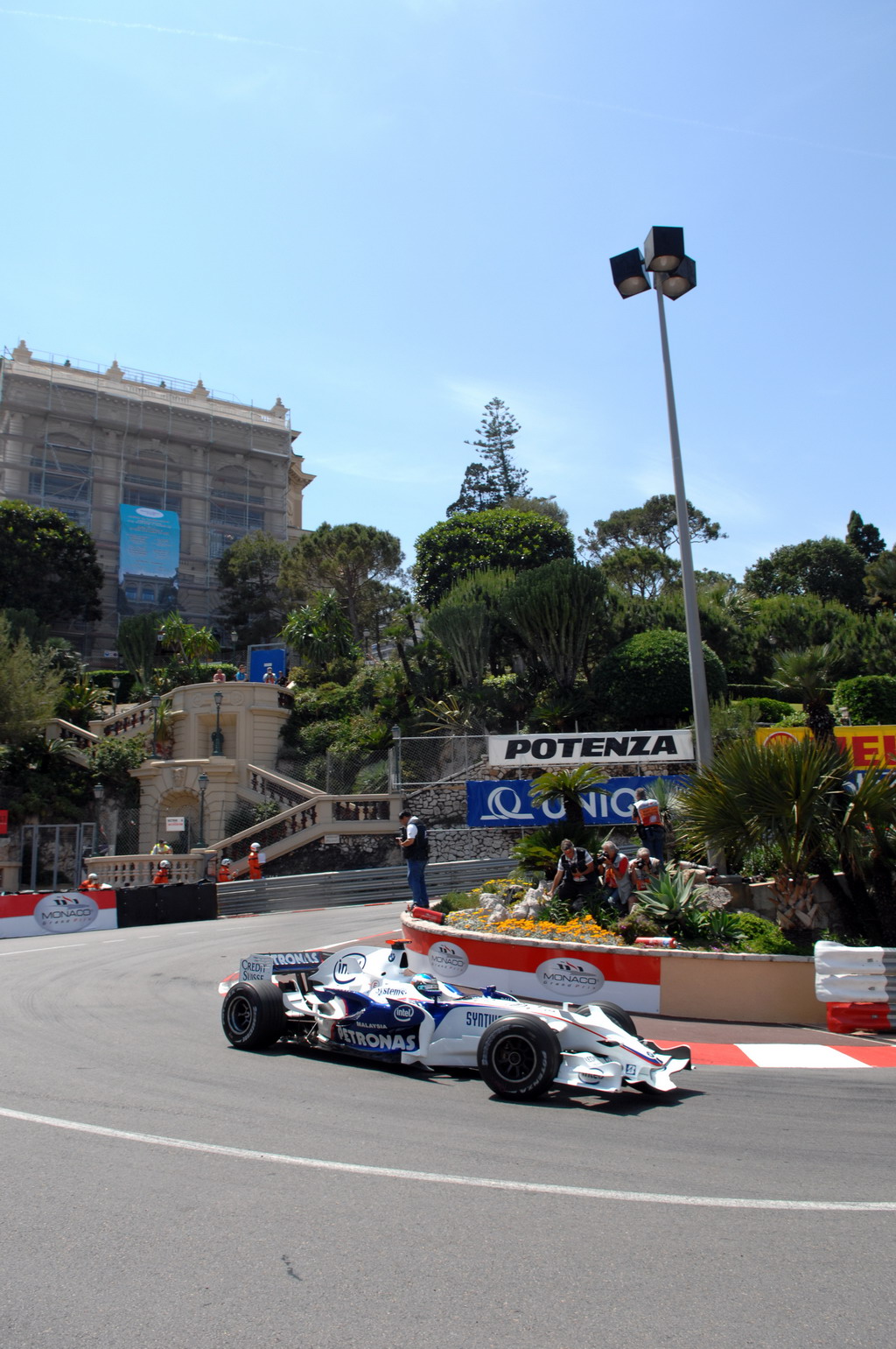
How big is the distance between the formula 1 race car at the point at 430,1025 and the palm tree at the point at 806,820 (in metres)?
4.13

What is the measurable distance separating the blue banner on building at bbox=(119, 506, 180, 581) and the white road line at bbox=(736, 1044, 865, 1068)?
60.6 metres

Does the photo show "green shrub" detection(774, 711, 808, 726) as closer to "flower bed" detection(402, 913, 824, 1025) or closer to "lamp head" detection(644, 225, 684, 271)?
"lamp head" detection(644, 225, 684, 271)

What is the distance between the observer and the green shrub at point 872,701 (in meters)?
31.2

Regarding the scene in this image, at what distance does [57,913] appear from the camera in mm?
21375

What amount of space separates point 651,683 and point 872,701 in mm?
7227

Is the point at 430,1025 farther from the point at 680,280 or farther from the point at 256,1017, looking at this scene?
the point at 680,280

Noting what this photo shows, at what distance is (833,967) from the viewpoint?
9438mm

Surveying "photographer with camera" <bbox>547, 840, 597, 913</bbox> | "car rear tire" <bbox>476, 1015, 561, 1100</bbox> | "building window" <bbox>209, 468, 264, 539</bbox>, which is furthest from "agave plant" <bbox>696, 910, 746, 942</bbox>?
"building window" <bbox>209, 468, 264, 539</bbox>

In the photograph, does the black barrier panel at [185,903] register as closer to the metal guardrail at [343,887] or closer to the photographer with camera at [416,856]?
the metal guardrail at [343,887]

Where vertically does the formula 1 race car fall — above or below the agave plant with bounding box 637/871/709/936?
below

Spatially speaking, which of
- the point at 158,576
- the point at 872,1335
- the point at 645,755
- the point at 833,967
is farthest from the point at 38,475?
the point at 872,1335

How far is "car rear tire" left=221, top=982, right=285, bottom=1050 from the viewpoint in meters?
8.39

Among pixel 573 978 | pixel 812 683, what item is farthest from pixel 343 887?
pixel 573 978

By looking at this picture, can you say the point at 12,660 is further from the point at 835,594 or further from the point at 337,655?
the point at 835,594
